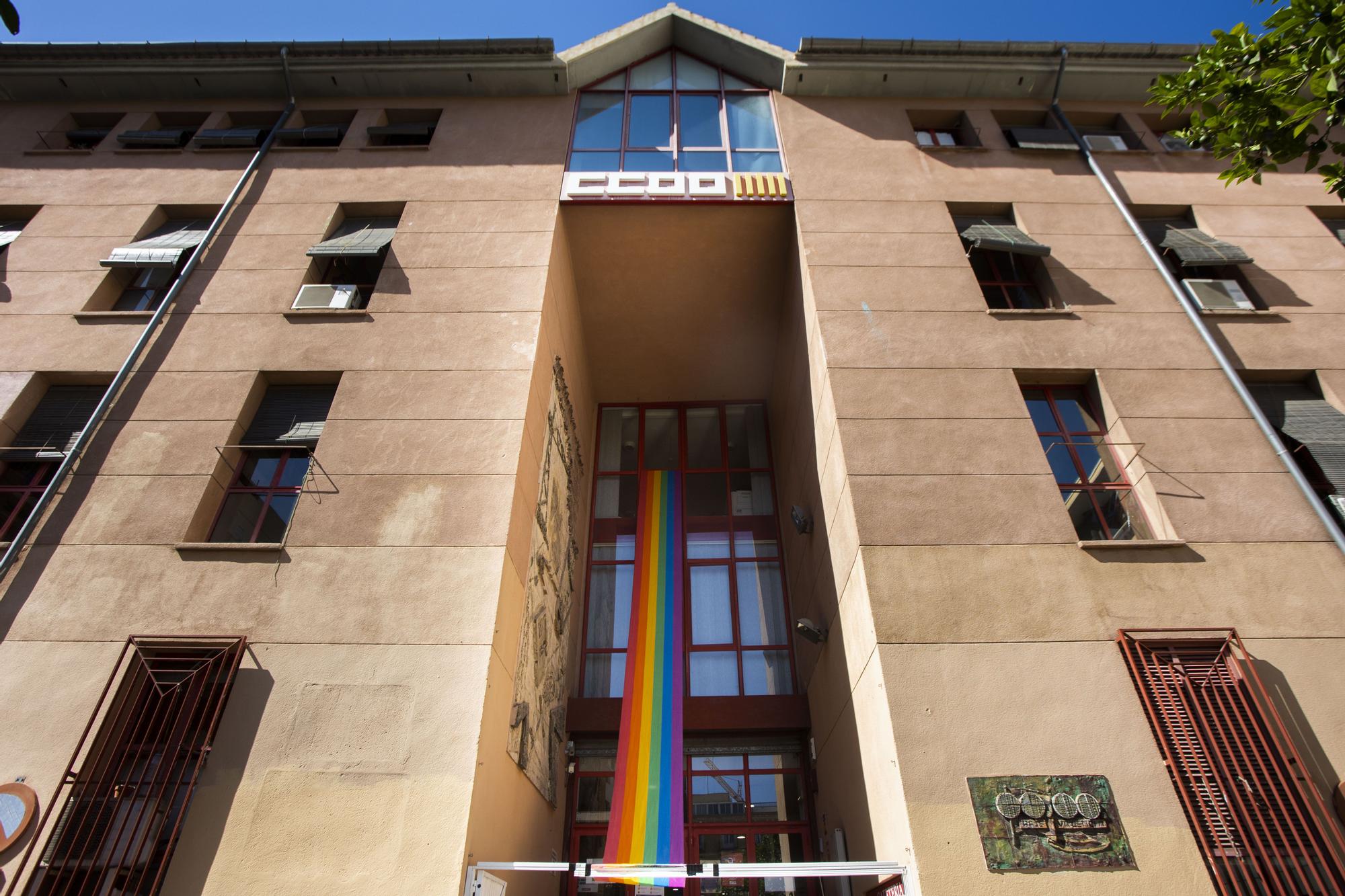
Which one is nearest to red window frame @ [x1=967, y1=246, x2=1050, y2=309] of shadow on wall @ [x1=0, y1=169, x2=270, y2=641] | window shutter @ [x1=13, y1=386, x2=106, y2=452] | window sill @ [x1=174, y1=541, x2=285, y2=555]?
window sill @ [x1=174, y1=541, x2=285, y2=555]

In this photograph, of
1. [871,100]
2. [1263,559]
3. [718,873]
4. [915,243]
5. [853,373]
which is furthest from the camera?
[871,100]

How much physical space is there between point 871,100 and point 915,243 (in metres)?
4.92

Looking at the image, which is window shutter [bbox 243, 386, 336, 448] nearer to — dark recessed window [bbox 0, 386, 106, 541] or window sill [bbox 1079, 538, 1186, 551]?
dark recessed window [bbox 0, 386, 106, 541]

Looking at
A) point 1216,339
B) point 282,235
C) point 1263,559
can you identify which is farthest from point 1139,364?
point 282,235

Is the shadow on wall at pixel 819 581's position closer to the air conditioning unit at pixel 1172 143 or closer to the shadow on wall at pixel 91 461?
the air conditioning unit at pixel 1172 143

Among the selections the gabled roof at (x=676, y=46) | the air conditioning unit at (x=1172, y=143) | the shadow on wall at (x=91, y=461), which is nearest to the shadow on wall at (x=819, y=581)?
the gabled roof at (x=676, y=46)

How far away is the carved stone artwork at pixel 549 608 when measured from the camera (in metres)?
9.34

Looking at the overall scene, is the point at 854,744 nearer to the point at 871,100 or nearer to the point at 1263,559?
the point at 1263,559

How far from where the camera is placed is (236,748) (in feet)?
23.9

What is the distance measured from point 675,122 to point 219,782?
552 inches

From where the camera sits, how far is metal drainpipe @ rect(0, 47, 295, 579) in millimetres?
8594

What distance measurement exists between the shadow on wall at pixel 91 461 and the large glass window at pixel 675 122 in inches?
278

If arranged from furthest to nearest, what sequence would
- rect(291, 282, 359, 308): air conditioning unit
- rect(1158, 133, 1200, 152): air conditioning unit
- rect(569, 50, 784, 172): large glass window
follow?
1. rect(1158, 133, 1200, 152): air conditioning unit
2. rect(569, 50, 784, 172): large glass window
3. rect(291, 282, 359, 308): air conditioning unit

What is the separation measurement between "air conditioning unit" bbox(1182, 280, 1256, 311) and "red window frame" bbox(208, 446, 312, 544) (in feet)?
47.1
